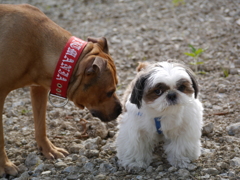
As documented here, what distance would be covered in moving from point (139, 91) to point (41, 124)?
1.57m

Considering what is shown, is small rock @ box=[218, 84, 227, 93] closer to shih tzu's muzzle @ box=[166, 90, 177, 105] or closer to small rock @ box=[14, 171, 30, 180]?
shih tzu's muzzle @ box=[166, 90, 177, 105]

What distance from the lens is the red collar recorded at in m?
4.18

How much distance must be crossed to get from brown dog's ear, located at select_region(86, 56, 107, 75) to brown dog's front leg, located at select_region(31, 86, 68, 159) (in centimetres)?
99

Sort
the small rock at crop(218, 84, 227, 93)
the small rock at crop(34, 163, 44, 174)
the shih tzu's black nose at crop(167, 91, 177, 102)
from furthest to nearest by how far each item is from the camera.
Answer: the small rock at crop(218, 84, 227, 93) < the small rock at crop(34, 163, 44, 174) < the shih tzu's black nose at crop(167, 91, 177, 102)

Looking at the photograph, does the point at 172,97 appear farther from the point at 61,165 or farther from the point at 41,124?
the point at 41,124

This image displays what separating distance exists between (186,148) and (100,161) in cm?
99

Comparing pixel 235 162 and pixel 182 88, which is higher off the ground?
pixel 182 88

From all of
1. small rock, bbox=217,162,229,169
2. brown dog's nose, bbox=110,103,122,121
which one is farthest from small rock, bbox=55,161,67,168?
small rock, bbox=217,162,229,169

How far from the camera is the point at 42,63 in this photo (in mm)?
4270

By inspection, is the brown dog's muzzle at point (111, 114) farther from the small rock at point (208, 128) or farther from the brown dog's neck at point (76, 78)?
the small rock at point (208, 128)

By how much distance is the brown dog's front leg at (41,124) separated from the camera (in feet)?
15.9

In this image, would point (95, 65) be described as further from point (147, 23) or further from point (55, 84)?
point (147, 23)

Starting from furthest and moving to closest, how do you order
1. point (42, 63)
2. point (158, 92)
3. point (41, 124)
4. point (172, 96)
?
point (41, 124) < point (42, 63) < point (158, 92) < point (172, 96)

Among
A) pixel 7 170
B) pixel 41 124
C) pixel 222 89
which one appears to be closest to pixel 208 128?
pixel 222 89
